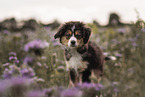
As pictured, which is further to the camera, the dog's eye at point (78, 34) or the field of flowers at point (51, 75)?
the dog's eye at point (78, 34)

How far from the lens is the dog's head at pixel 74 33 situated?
3061mm

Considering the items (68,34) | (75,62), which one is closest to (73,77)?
(75,62)

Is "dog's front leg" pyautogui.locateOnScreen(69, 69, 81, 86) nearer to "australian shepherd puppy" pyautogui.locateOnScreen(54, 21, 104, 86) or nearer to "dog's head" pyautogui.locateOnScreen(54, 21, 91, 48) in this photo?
"australian shepherd puppy" pyautogui.locateOnScreen(54, 21, 104, 86)

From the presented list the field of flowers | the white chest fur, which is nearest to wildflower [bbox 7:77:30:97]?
the field of flowers

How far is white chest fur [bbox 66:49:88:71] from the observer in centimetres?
318

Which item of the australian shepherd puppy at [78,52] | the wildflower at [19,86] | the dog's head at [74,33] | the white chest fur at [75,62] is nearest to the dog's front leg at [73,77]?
the australian shepherd puppy at [78,52]

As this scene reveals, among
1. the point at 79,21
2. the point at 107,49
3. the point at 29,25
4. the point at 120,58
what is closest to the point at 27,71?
the point at 79,21

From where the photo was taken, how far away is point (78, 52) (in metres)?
3.22

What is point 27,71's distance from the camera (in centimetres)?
180

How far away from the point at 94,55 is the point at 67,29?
0.70 m

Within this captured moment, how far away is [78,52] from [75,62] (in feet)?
0.59

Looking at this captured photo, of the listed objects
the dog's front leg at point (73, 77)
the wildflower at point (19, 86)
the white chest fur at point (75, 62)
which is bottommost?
the dog's front leg at point (73, 77)

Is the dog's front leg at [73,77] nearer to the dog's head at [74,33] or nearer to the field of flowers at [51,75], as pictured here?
the field of flowers at [51,75]

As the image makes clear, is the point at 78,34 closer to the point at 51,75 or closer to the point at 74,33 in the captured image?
the point at 74,33
